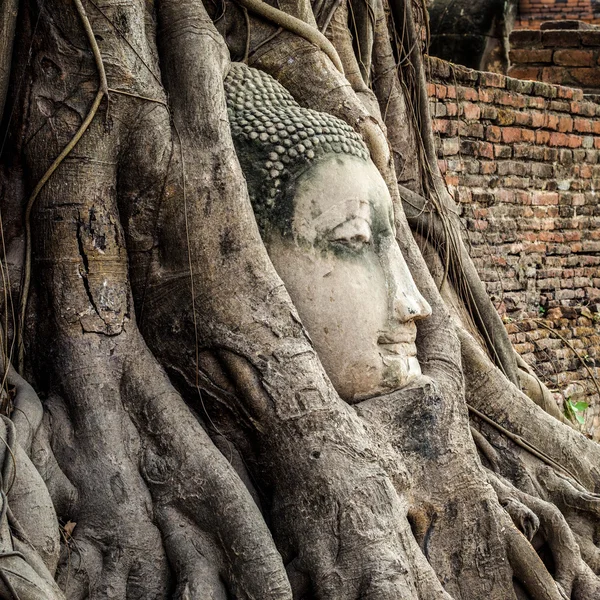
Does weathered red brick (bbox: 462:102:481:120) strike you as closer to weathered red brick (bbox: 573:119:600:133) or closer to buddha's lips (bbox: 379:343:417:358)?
weathered red brick (bbox: 573:119:600:133)

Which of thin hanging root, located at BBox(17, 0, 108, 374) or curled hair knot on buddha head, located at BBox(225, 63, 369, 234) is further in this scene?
curled hair knot on buddha head, located at BBox(225, 63, 369, 234)

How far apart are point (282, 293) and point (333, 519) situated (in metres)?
0.68

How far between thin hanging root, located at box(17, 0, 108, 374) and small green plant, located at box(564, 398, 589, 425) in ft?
15.2

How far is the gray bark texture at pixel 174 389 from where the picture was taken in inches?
122

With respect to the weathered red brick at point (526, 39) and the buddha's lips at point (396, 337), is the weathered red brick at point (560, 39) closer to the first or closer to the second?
the weathered red brick at point (526, 39)

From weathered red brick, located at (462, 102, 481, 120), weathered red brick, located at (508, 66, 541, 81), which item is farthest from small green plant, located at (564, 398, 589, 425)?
weathered red brick, located at (508, 66, 541, 81)

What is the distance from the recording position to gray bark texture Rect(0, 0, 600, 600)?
3.10 metres

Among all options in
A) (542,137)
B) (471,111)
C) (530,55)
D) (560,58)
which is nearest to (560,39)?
(560,58)

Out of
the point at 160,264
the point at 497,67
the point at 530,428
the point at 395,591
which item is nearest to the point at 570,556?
the point at 530,428

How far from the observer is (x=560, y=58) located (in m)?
9.12

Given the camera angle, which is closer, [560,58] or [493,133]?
[493,133]

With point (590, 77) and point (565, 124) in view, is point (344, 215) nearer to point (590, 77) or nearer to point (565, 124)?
point (565, 124)

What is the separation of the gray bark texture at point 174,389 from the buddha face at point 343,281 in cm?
13

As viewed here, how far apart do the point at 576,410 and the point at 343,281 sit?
14.1ft
